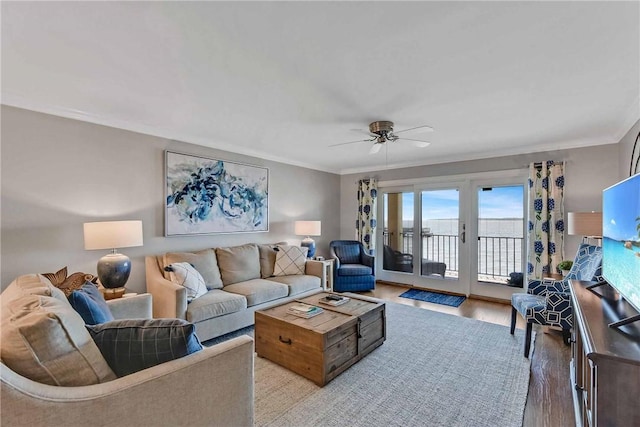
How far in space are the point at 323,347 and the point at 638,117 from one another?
3.53 meters

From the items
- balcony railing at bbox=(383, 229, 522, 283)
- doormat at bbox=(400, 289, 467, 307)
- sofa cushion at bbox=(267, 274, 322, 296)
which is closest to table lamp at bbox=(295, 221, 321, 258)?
sofa cushion at bbox=(267, 274, 322, 296)

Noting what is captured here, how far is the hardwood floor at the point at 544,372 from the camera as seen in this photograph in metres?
1.85

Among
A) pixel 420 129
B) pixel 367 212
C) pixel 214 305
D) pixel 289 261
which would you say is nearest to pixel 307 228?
pixel 289 261

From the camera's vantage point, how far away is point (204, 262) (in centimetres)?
336

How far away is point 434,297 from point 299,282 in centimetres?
229

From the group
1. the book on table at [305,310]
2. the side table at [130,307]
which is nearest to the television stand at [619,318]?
the book on table at [305,310]

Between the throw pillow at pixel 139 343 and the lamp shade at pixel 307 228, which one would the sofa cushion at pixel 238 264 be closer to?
the lamp shade at pixel 307 228

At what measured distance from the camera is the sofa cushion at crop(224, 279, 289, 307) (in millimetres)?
3207

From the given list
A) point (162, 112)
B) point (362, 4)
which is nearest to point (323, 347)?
point (362, 4)

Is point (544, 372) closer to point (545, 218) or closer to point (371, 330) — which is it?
point (371, 330)

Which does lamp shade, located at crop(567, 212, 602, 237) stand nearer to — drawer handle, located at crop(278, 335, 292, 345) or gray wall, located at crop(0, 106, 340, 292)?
drawer handle, located at crop(278, 335, 292, 345)

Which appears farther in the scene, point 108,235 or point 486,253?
point 486,253

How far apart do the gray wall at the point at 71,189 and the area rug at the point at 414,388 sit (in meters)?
2.03

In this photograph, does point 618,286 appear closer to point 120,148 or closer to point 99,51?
point 99,51
